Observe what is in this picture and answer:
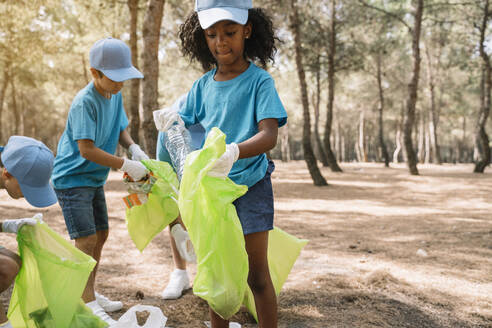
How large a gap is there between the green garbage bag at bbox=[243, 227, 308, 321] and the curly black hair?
1.19m

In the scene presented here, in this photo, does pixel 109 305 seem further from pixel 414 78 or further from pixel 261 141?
pixel 414 78

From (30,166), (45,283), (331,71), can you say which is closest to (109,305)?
(45,283)

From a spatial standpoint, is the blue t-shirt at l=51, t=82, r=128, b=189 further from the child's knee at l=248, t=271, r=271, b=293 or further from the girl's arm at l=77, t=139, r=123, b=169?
the child's knee at l=248, t=271, r=271, b=293

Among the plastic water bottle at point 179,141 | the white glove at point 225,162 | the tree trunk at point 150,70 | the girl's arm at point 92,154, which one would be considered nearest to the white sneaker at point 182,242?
the girl's arm at point 92,154

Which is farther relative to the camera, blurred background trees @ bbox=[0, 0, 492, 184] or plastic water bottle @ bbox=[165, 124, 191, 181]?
blurred background trees @ bbox=[0, 0, 492, 184]

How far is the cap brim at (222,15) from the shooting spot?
73.3 inches

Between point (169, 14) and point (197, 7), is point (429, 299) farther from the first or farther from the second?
point (169, 14)

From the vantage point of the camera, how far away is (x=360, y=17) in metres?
16.7

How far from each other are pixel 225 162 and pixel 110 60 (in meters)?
1.36

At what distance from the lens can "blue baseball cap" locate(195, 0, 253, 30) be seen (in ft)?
6.12

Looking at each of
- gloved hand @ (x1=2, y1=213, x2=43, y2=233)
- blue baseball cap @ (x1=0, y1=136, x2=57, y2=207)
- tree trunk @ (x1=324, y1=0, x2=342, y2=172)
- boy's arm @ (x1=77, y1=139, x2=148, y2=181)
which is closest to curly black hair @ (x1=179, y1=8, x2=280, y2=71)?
boy's arm @ (x1=77, y1=139, x2=148, y2=181)

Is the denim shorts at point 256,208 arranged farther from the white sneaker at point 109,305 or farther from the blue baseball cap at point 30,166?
the white sneaker at point 109,305

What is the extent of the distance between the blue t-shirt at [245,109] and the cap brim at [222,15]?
266mm

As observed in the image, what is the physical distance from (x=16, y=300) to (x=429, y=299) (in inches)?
109
